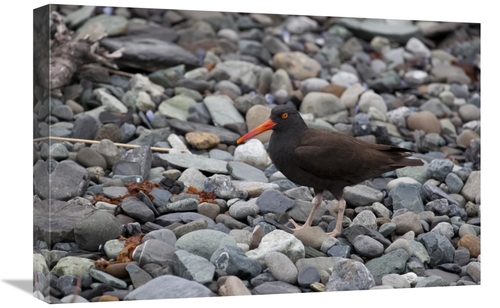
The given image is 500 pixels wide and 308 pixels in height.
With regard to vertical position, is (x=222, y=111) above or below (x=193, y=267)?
above

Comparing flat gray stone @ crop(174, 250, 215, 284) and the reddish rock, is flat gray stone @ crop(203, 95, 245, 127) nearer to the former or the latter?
the reddish rock

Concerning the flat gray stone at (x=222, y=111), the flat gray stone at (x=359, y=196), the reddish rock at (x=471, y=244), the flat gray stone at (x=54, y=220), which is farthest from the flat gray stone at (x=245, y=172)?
the flat gray stone at (x=54, y=220)

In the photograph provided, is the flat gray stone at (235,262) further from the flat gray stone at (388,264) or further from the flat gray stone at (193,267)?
the flat gray stone at (388,264)

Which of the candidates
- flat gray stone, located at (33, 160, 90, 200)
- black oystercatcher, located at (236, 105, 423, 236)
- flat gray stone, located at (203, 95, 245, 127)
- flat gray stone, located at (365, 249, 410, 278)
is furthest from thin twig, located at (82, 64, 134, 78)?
flat gray stone, located at (365, 249, 410, 278)

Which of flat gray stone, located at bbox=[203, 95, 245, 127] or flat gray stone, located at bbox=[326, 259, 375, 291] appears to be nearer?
flat gray stone, located at bbox=[326, 259, 375, 291]

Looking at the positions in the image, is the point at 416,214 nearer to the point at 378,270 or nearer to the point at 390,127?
the point at 378,270

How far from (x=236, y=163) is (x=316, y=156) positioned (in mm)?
1677

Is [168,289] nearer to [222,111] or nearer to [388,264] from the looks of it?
[388,264]

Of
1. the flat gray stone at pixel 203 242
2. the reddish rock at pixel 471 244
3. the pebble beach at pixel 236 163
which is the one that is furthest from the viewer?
the reddish rock at pixel 471 244

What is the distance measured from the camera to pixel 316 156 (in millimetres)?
6758

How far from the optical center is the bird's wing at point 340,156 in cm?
675

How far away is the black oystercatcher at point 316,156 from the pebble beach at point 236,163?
0.46 metres

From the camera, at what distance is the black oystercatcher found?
6766mm

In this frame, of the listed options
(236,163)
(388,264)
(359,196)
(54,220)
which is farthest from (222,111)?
(54,220)
